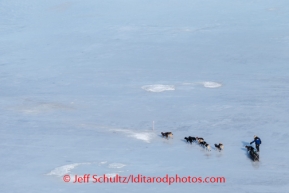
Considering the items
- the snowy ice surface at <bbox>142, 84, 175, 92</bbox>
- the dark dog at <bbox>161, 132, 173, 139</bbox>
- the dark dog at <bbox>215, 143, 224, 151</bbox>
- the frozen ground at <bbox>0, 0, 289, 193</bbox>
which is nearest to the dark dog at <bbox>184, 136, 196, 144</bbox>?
the frozen ground at <bbox>0, 0, 289, 193</bbox>

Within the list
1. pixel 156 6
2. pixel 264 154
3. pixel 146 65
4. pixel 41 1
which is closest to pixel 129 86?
pixel 146 65

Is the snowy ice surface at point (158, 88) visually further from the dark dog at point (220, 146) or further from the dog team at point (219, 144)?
the dark dog at point (220, 146)

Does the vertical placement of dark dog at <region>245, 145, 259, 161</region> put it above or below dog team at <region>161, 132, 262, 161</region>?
below

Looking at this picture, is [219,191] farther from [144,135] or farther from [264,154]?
[144,135]

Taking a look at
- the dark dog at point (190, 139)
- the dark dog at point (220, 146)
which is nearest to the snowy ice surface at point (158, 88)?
the dark dog at point (190, 139)

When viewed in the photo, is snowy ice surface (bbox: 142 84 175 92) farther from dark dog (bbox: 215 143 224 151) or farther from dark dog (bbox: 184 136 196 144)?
dark dog (bbox: 215 143 224 151)

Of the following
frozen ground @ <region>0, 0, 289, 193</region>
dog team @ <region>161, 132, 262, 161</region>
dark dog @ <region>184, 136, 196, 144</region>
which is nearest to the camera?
frozen ground @ <region>0, 0, 289, 193</region>

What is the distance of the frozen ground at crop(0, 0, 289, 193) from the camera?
14828mm

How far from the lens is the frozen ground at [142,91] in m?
14.8

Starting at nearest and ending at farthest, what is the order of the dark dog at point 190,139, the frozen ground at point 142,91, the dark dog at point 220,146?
the frozen ground at point 142,91 < the dark dog at point 220,146 < the dark dog at point 190,139

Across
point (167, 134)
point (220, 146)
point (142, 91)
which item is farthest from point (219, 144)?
point (142, 91)

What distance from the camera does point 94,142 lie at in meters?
16.7

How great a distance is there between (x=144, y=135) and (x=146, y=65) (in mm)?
6817

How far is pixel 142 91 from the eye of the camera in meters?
20.7
